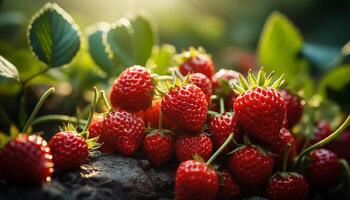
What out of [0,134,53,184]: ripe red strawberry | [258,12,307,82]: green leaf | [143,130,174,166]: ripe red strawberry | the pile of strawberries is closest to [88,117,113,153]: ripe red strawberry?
the pile of strawberries

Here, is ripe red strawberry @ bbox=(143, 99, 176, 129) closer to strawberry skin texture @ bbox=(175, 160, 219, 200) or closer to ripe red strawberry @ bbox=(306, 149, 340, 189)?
strawberry skin texture @ bbox=(175, 160, 219, 200)

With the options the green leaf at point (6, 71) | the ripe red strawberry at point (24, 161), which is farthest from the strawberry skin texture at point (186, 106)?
the green leaf at point (6, 71)

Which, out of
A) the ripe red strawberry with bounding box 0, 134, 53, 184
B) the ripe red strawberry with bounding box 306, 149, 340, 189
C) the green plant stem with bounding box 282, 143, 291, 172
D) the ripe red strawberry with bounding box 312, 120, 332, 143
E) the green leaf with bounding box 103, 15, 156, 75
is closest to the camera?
the ripe red strawberry with bounding box 0, 134, 53, 184

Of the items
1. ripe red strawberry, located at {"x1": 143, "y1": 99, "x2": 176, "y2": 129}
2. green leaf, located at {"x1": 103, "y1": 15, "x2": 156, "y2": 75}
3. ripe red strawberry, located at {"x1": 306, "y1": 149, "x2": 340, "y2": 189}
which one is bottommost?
ripe red strawberry, located at {"x1": 306, "y1": 149, "x2": 340, "y2": 189}

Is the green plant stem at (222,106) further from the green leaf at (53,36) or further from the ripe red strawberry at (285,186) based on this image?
the green leaf at (53,36)

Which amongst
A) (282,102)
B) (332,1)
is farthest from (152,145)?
(332,1)

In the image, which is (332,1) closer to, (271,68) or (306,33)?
(306,33)
